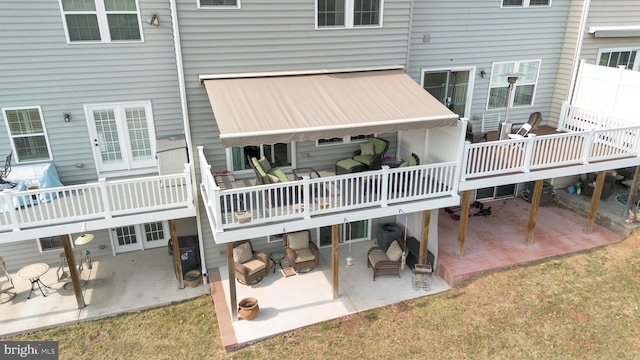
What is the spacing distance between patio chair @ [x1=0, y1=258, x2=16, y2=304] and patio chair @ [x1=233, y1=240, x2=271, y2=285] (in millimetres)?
5743

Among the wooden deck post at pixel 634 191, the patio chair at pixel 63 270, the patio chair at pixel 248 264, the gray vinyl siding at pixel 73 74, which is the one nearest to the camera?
the gray vinyl siding at pixel 73 74

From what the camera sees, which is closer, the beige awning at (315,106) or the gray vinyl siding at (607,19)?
the beige awning at (315,106)

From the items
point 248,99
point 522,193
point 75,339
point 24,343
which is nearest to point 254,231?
point 248,99

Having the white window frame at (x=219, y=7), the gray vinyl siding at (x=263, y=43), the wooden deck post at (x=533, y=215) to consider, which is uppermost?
the white window frame at (x=219, y=7)

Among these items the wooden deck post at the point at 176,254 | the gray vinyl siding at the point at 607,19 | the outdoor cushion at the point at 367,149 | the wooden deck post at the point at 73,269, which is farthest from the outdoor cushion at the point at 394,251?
the gray vinyl siding at the point at 607,19

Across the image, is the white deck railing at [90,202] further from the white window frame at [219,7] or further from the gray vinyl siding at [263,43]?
the white window frame at [219,7]

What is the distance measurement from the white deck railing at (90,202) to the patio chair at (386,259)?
5102 millimetres

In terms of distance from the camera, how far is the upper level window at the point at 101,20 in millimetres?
10469

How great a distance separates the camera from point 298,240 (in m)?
12.8

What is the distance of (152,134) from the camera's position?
38.9ft

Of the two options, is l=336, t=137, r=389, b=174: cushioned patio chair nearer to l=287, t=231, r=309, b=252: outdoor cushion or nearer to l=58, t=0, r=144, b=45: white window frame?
l=287, t=231, r=309, b=252: outdoor cushion

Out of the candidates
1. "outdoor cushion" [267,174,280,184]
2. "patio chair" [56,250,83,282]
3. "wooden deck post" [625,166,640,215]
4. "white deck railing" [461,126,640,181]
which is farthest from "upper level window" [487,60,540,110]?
"patio chair" [56,250,83,282]

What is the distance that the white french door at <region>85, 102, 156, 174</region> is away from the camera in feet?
37.4

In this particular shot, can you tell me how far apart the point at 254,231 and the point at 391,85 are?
5.08m
